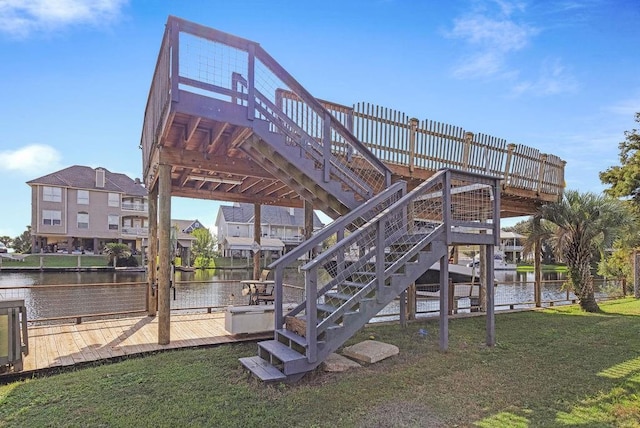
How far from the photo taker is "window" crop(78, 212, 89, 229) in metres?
32.3

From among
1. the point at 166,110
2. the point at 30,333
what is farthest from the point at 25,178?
the point at 166,110

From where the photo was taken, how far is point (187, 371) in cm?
457

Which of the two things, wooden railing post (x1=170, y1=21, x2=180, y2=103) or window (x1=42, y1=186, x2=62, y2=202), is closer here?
wooden railing post (x1=170, y1=21, x2=180, y2=103)

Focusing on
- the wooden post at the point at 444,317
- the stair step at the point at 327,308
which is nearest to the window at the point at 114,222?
the stair step at the point at 327,308

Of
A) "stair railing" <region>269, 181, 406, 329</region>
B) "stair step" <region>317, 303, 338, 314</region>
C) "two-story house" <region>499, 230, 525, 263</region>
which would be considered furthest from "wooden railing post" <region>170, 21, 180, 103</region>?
"two-story house" <region>499, 230, 525, 263</region>

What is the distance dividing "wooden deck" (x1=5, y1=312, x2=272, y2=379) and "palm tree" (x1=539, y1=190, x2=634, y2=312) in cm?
811

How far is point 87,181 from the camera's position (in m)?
33.2

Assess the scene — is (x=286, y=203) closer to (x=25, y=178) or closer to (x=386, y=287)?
(x=386, y=287)

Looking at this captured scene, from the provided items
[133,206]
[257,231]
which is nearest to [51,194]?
[133,206]

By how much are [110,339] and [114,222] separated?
31.8m

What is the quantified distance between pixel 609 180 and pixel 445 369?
1695 cm

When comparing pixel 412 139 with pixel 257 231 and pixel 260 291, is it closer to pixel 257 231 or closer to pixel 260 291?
pixel 257 231

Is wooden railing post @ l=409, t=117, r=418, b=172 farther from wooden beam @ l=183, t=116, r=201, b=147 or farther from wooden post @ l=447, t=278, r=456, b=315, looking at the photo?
wooden beam @ l=183, t=116, r=201, b=147

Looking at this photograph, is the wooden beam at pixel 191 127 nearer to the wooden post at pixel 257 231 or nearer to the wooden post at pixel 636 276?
the wooden post at pixel 257 231
